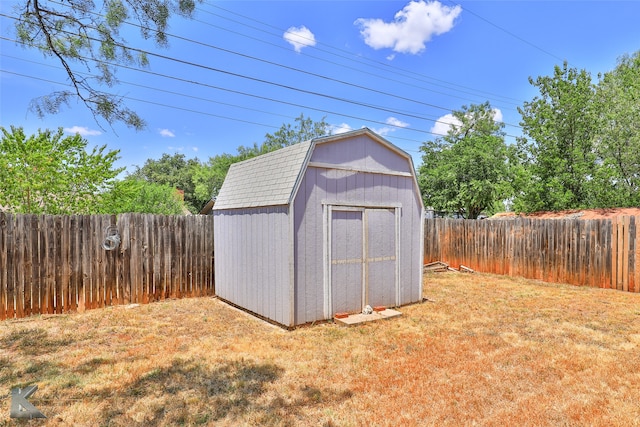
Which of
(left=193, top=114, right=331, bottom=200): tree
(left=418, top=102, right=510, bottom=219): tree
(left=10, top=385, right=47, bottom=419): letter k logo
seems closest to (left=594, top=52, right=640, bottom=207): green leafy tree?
(left=418, top=102, right=510, bottom=219): tree

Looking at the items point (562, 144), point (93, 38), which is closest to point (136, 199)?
point (93, 38)

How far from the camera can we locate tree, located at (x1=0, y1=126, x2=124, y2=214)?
25.0 ft

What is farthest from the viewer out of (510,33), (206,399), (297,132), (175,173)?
(175,173)

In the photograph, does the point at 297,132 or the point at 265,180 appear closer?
the point at 265,180

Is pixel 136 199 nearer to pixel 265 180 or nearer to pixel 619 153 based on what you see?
pixel 265 180

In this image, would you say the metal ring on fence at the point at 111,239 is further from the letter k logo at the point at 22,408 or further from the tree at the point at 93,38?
the letter k logo at the point at 22,408

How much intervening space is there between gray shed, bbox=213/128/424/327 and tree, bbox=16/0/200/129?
2613 mm

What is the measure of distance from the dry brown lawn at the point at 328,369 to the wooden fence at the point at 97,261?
47 cm

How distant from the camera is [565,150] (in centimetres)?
1413

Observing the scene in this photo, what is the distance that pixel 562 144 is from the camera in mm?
14164

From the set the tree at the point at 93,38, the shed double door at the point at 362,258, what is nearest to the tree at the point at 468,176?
the shed double door at the point at 362,258

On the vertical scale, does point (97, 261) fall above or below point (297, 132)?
below

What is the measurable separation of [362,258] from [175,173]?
41565 mm

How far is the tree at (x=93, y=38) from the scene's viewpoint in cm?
306
